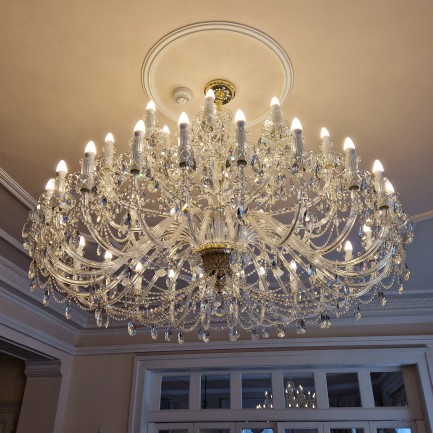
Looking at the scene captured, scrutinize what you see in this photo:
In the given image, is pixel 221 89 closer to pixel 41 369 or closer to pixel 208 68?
pixel 208 68

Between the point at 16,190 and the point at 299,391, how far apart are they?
10.6 ft

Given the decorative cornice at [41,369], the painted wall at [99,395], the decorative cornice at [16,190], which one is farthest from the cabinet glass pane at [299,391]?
the decorative cornice at [16,190]

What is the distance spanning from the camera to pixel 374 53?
6.46 ft

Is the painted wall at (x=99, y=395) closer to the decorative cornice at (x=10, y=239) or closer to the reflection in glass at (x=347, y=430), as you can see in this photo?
the decorative cornice at (x=10, y=239)

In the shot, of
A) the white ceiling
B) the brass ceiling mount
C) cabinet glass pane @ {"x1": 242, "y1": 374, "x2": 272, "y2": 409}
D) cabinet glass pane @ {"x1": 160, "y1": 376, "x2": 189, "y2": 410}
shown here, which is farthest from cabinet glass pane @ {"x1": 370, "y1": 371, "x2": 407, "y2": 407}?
the brass ceiling mount

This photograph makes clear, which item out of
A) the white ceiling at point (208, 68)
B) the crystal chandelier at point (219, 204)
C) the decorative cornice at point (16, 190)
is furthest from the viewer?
the decorative cornice at point (16, 190)

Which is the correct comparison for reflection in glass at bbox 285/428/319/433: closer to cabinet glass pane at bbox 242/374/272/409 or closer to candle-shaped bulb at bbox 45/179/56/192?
cabinet glass pane at bbox 242/374/272/409

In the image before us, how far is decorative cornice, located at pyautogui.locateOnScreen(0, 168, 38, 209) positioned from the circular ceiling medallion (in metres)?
1.19

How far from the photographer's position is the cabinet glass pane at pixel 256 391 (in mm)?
4570

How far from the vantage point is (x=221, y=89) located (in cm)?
211

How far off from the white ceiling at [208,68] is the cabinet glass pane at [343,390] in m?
2.70

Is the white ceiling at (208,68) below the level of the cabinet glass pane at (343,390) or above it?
above

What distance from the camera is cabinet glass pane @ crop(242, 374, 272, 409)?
4570 mm

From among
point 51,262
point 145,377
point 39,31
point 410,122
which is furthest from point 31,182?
point 145,377
